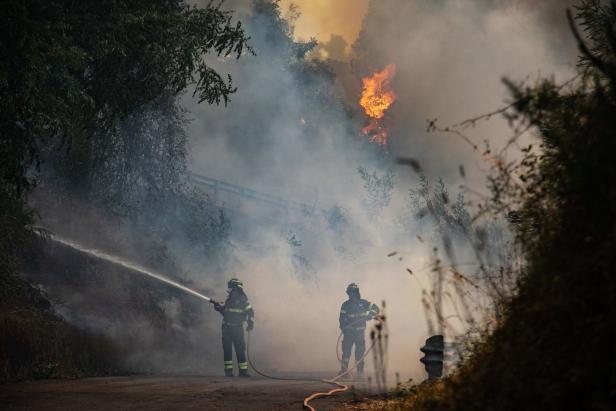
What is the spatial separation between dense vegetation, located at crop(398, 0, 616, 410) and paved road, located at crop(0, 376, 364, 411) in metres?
3.96

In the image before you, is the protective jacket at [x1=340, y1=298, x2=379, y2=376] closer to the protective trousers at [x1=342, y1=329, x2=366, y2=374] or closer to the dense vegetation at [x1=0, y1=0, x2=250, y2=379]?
the protective trousers at [x1=342, y1=329, x2=366, y2=374]

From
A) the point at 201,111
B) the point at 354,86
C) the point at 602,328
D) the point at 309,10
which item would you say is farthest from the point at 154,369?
the point at 309,10

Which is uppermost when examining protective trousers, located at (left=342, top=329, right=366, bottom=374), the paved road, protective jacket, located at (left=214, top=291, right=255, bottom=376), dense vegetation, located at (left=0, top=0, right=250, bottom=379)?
dense vegetation, located at (left=0, top=0, right=250, bottom=379)

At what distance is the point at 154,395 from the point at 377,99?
1971 inches

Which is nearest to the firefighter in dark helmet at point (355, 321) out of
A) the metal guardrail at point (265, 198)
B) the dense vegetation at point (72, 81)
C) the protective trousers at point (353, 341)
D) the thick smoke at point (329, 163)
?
the protective trousers at point (353, 341)

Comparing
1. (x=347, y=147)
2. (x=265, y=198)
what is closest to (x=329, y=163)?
(x=347, y=147)

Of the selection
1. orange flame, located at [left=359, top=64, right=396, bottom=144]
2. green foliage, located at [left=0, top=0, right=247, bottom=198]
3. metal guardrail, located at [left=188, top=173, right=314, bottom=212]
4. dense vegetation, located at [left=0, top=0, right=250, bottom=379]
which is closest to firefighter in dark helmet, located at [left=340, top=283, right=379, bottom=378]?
dense vegetation, located at [left=0, top=0, right=250, bottom=379]

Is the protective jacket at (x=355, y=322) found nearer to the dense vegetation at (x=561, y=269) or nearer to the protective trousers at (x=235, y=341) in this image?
the protective trousers at (x=235, y=341)

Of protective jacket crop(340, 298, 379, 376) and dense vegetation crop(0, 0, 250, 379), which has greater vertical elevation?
dense vegetation crop(0, 0, 250, 379)

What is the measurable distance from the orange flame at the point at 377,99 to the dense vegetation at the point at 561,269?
152 feet

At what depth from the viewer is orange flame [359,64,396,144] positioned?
5178cm

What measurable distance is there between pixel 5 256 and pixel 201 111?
25812mm

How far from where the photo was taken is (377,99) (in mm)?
56312

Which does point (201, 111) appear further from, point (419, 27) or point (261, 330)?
point (419, 27)
